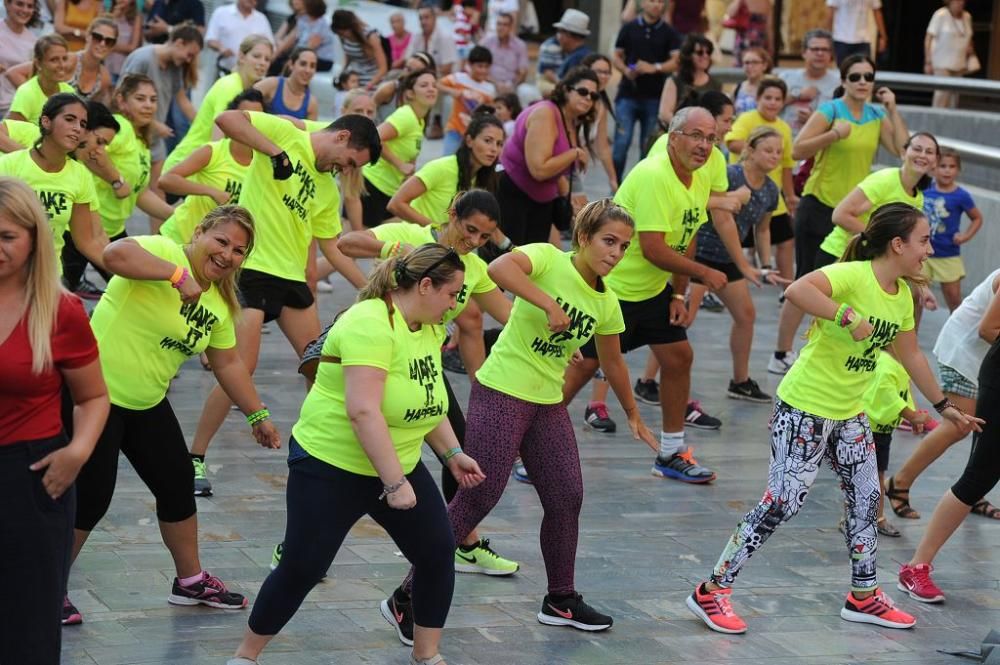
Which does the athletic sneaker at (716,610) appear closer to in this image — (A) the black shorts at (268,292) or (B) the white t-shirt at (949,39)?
(A) the black shorts at (268,292)

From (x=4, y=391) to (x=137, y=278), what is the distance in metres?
1.51

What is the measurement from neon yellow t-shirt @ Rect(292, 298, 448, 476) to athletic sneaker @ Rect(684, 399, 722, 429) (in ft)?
15.0

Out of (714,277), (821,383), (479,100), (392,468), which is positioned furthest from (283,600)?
(479,100)

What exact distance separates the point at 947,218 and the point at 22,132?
655cm

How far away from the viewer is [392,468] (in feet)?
15.5

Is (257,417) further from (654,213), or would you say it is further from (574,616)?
(654,213)

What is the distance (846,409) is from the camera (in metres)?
6.12

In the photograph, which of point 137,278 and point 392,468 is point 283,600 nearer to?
point 392,468

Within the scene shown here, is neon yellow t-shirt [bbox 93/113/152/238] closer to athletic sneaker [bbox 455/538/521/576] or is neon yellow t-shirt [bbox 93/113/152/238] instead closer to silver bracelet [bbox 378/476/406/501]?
athletic sneaker [bbox 455/538/521/576]

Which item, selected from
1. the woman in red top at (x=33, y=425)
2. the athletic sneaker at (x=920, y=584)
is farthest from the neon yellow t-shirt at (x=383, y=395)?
the athletic sneaker at (x=920, y=584)

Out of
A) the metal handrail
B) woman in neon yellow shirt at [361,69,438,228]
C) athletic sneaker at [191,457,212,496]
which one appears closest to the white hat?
the metal handrail

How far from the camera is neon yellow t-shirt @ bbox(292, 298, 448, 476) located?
477cm

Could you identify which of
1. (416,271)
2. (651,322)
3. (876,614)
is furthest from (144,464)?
(651,322)

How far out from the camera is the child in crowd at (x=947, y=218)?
37.2 ft
